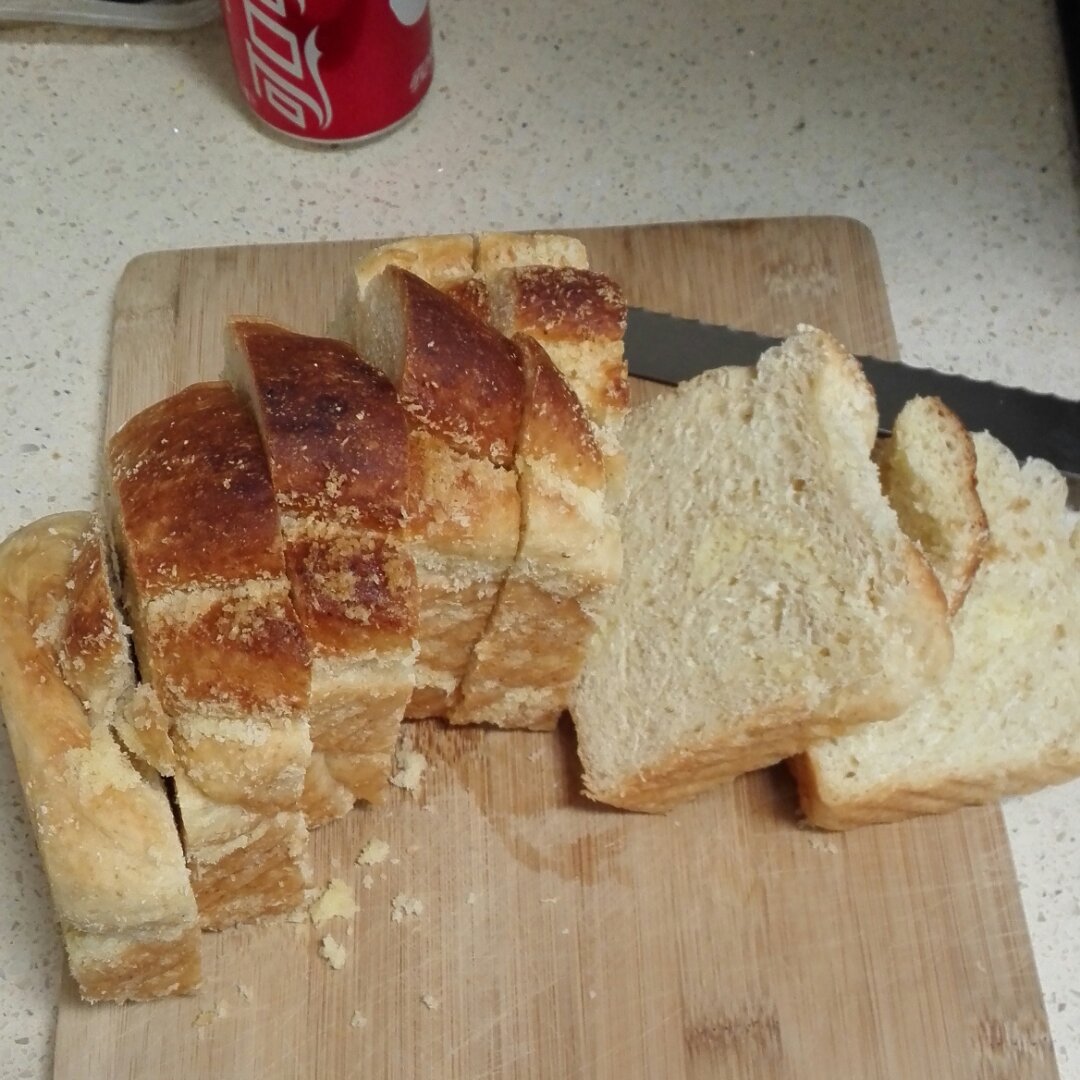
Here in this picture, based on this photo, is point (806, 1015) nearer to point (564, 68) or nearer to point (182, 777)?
point (182, 777)

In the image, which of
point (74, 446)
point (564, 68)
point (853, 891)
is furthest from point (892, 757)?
point (564, 68)

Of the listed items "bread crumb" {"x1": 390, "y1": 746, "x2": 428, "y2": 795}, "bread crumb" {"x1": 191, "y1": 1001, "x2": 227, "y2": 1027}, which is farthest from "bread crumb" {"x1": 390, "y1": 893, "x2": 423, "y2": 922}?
"bread crumb" {"x1": 191, "y1": 1001, "x2": 227, "y2": 1027}

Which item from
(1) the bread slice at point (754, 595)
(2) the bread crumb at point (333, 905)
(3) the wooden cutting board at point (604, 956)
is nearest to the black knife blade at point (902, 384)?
(1) the bread slice at point (754, 595)

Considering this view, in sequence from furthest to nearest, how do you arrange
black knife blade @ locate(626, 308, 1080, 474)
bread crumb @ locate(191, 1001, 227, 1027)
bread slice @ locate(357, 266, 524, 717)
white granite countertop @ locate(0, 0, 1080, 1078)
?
white granite countertop @ locate(0, 0, 1080, 1078) < black knife blade @ locate(626, 308, 1080, 474) < bread crumb @ locate(191, 1001, 227, 1027) < bread slice @ locate(357, 266, 524, 717)

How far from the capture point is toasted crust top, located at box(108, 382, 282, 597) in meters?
1.42

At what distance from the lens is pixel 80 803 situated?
1.43 m

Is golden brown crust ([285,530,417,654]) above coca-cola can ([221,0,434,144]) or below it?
below

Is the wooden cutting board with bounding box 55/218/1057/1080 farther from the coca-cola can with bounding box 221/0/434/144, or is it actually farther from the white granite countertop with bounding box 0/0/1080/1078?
the coca-cola can with bounding box 221/0/434/144

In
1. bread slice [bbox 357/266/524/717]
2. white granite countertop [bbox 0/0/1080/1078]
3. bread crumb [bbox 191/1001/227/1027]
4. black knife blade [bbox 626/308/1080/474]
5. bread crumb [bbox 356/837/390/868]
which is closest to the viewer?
bread slice [bbox 357/266/524/717]

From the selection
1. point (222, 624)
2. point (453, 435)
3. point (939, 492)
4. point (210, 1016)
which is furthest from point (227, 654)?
point (939, 492)

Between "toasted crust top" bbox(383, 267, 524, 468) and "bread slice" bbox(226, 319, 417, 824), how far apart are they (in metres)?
0.04

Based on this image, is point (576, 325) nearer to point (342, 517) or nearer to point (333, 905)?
point (342, 517)

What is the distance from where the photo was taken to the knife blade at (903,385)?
2.03 meters

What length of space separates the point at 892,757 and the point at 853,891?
22 centimetres
